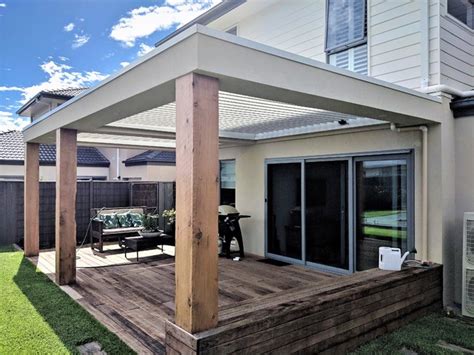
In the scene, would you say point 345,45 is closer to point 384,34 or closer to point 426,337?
point 384,34

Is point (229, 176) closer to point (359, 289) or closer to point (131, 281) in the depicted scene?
point (131, 281)

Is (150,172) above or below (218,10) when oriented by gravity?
below

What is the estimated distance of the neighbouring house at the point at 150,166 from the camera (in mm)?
14250

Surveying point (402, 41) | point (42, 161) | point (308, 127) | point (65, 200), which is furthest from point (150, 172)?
point (402, 41)

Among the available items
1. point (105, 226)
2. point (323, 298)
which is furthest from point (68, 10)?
point (323, 298)

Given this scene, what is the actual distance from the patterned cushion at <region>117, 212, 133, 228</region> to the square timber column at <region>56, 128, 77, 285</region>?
10.6 ft

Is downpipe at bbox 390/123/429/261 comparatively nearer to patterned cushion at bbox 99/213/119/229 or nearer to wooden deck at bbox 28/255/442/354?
wooden deck at bbox 28/255/442/354

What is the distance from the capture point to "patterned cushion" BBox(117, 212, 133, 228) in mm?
9102

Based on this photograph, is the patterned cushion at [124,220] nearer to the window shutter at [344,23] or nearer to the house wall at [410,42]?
the house wall at [410,42]

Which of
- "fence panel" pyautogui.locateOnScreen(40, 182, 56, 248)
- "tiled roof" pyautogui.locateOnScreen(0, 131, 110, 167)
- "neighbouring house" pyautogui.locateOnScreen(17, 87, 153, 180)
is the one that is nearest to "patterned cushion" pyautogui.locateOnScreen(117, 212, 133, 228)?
"fence panel" pyautogui.locateOnScreen(40, 182, 56, 248)

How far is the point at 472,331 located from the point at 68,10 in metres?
10.7

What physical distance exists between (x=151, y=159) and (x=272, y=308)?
39.0 feet

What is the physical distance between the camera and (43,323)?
13.5 feet

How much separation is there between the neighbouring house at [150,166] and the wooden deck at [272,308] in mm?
8210
